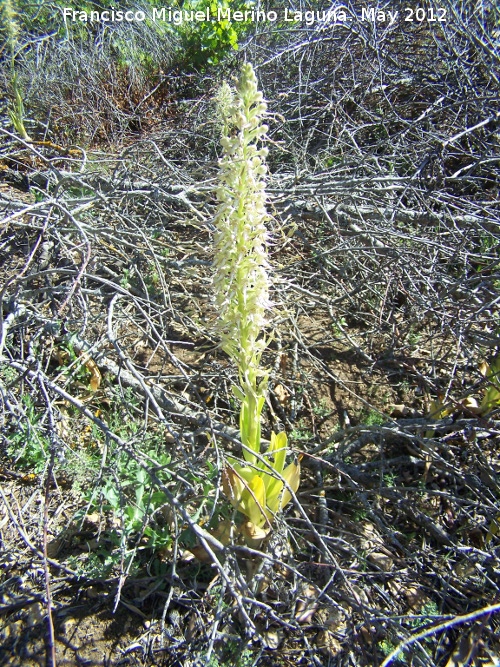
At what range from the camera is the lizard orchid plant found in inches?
63.7

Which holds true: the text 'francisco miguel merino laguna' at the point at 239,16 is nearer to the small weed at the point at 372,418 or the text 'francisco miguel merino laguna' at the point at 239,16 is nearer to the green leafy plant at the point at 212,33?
Answer: the green leafy plant at the point at 212,33

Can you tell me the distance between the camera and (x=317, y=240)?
3875mm

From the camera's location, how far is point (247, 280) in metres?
1.72

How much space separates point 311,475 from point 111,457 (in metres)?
1.11

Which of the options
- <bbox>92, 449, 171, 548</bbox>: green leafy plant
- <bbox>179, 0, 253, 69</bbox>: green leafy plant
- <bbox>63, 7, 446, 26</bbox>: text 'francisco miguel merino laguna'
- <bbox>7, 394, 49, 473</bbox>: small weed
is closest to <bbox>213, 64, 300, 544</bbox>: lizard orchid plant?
<bbox>92, 449, 171, 548</bbox>: green leafy plant

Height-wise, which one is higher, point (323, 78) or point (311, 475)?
point (323, 78)

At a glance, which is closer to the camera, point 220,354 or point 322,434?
point 322,434

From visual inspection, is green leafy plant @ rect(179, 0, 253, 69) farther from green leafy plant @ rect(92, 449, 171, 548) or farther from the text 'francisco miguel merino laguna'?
green leafy plant @ rect(92, 449, 171, 548)

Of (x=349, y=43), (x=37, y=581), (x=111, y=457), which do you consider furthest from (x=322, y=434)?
(x=349, y=43)

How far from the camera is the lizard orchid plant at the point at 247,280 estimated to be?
1.62 m

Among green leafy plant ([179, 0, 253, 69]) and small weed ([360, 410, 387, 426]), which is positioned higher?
green leafy plant ([179, 0, 253, 69])

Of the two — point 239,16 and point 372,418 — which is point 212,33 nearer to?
point 239,16

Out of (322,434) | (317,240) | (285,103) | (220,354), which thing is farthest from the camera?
(285,103)

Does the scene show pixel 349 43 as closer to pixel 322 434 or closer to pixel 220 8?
pixel 220 8
